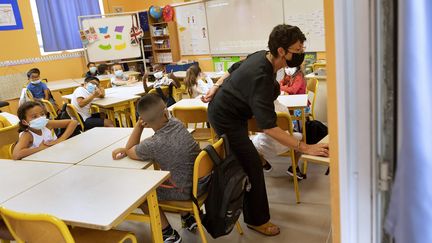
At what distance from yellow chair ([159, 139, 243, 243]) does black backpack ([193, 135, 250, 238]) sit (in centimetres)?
3

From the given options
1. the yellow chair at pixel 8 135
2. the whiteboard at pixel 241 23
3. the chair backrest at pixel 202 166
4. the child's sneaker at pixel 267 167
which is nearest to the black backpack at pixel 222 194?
the chair backrest at pixel 202 166

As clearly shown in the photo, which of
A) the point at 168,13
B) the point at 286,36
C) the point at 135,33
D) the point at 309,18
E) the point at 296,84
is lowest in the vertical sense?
the point at 296,84

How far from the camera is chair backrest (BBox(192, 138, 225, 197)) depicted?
1878 mm

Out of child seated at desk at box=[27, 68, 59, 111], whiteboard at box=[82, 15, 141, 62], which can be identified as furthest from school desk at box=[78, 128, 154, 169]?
whiteboard at box=[82, 15, 141, 62]

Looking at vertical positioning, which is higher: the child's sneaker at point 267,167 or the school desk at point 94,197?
the school desk at point 94,197

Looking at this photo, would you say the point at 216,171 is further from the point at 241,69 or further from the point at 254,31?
the point at 254,31

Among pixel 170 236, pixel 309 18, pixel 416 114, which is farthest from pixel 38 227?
pixel 309 18

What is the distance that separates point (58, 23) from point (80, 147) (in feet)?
18.4

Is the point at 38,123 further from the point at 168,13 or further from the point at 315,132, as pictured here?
the point at 168,13

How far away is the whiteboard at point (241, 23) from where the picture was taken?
602 centimetres

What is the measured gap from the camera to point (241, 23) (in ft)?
21.2

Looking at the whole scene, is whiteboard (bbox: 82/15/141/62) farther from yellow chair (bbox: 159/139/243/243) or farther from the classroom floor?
yellow chair (bbox: 159/139/243/243)

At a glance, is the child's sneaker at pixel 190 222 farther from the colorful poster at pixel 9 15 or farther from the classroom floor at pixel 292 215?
the colorful poster at pixel 9 15

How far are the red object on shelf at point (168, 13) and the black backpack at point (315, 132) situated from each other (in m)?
5.24
